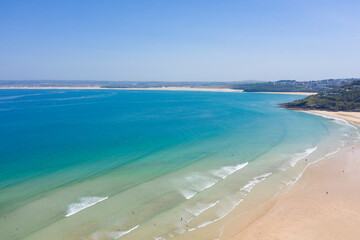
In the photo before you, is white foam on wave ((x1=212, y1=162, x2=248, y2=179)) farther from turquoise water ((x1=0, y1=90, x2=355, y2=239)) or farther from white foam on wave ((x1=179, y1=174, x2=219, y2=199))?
white foam on wave ((x1=179, y1=174, x2=219, y2=199))

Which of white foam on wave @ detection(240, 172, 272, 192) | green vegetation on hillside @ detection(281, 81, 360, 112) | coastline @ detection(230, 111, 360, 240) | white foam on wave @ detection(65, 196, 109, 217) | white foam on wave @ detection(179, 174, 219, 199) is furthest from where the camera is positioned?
green vegetation on hillside @ detection(281, 81, 360, 112)

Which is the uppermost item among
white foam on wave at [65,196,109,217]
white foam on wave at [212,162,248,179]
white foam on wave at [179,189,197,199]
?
white foam on wave at [212,162,248,179]

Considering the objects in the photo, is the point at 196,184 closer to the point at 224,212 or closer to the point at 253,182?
the point at 224,212

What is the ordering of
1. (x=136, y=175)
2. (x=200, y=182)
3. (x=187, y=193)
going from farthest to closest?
1. (x=136, y=175)
2. (x=200, y=182)
3. (x=187, y=193)

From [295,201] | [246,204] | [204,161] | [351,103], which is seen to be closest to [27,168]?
[204,161]

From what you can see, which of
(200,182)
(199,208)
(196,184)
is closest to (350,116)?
(200,182)

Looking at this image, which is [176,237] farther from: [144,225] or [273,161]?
[273,161]

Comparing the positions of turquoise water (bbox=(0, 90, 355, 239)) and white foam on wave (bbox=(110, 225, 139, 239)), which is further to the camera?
turquoise water (bbox=(0, 90, 355, 239))

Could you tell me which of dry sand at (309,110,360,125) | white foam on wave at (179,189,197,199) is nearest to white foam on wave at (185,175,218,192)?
white foam on wave at (179,189,197,199)

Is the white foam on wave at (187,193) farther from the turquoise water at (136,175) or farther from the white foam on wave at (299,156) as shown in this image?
the white foam on wave at (299,156)
